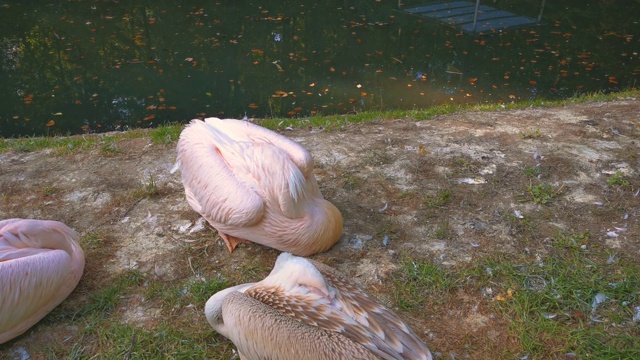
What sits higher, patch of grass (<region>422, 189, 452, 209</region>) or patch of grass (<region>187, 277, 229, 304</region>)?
patch of grass (<region>422, 189, 452, 209</region>)

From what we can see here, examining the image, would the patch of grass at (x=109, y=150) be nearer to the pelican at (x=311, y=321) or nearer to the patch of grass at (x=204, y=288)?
the patch of grass at (x=204, y=288)

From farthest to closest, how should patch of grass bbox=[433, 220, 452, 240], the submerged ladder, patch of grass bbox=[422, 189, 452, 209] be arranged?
the submerged ladder < patch of grass bbox=[422, 189, 452, 209] < patch of grass bbox=[433, 220, 452, 240]

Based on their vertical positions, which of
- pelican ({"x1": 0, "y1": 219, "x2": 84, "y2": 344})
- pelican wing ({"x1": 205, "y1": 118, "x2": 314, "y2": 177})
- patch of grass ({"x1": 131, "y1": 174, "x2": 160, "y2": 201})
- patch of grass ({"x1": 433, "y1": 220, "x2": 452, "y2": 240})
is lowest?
patch of grass ({"x1": 433, "y1": 220, "x2": 452, "y2": 240})

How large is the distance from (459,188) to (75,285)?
2.56m

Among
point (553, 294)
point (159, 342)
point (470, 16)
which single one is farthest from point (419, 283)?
point (470, 16)

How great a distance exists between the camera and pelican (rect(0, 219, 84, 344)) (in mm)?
2492

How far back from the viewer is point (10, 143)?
4738mm

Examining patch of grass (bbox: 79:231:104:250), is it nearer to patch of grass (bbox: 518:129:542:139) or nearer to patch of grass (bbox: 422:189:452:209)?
patch of grass (bbox: 422:189:452:209)

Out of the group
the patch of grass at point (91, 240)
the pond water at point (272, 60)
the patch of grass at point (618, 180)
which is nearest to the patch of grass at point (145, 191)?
the patch of grass at point (91, 240)

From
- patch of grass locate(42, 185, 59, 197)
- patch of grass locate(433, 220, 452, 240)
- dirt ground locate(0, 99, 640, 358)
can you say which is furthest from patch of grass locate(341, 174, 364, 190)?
patch of grass locate(42, 185, 59, 197)

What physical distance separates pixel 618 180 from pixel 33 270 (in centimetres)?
380

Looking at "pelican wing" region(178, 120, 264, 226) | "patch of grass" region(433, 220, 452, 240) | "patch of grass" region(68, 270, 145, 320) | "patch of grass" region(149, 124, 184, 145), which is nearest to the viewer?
"patch of grass" region(68, 270, 145, 320)

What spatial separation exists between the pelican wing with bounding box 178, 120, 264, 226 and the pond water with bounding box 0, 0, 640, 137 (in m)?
3.62

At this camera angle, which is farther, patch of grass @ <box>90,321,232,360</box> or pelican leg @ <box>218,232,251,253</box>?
pelican leg @ <box>218,232,251,253</box>
